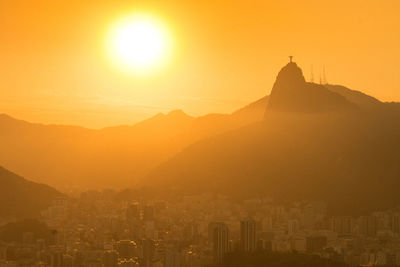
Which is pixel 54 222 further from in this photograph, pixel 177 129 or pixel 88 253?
pixel 177 129

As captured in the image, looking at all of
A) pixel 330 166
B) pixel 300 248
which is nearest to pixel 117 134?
pixel 330 166

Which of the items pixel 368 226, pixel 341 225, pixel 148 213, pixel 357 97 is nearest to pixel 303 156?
pixel 148 213

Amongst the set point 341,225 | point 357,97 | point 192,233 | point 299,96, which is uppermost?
point 357,97

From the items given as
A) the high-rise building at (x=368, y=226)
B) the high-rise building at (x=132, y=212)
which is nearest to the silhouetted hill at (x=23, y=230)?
Answer: the high-rise building at (x=132, y=212)

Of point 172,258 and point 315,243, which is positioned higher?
point 315,243

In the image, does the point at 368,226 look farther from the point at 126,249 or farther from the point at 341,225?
the point at 126,249

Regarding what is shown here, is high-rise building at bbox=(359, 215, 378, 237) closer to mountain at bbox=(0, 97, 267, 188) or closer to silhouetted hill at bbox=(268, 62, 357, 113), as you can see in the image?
silhouetted hill at bbox=(268, 62, 357, 113)

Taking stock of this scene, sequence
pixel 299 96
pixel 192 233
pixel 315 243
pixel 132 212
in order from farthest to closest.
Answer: pixel 299 96 < pixel 132 212 < pixel 192 233 < pixel 315 243
